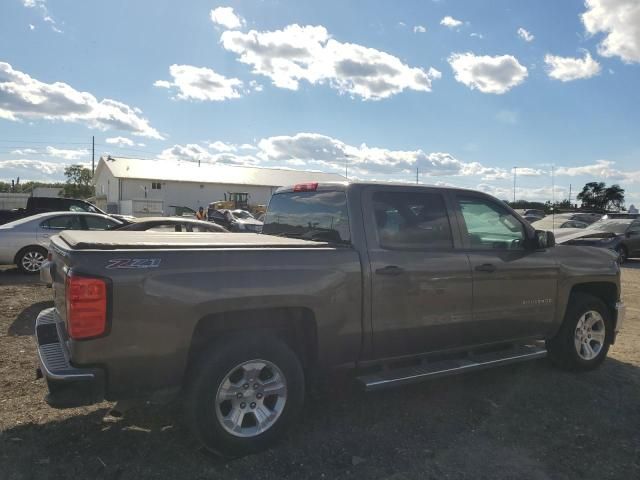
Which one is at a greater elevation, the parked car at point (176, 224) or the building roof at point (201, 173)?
the building roof at point (201, 173)

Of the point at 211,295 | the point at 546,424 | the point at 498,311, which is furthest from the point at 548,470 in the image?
the point at 211,295

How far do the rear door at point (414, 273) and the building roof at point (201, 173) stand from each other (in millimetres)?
52455

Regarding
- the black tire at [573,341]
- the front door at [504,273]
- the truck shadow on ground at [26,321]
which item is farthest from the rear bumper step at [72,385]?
the black tire at [573,341]

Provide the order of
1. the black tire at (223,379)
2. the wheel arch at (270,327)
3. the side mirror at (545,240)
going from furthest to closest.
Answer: the side mirror at (545,240), the wheel arch at (270,327), the black tire at (223,379)

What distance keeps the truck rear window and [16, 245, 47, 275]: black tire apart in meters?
7.63

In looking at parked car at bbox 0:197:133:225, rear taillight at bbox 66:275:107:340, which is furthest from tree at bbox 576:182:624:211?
rear taillight at bbox 66:275:107:340

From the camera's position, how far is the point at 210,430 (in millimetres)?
3258

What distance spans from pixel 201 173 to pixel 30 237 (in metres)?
55.2

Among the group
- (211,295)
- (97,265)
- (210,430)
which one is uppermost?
(97,265)

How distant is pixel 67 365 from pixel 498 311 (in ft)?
11.4

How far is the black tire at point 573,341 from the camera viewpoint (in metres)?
5.20

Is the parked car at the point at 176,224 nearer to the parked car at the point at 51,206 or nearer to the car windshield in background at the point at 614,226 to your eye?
the parked car at the point at 51,206

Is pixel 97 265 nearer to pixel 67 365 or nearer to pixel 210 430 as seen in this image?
pixel 67 365

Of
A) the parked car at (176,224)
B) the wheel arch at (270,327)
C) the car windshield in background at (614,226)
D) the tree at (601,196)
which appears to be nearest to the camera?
the wheel arch at (270,327)
